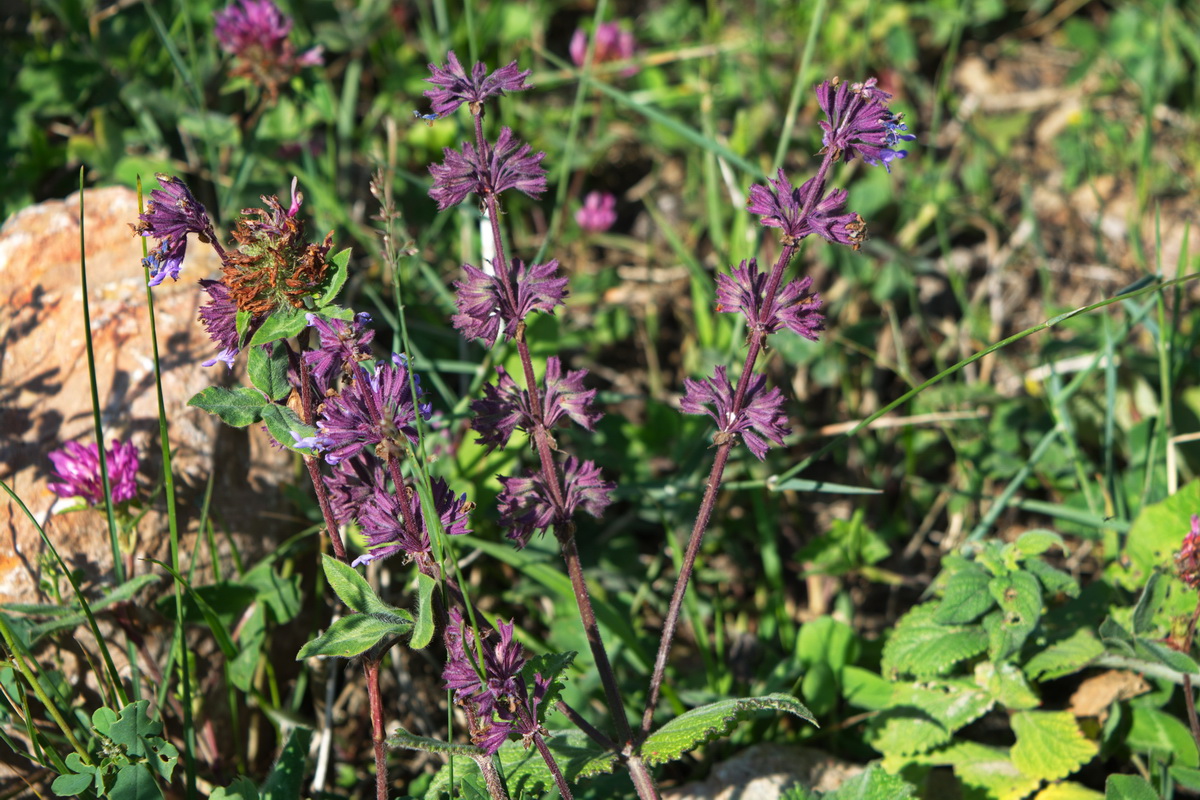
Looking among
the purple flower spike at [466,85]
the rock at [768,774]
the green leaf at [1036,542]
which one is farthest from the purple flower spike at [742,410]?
the rock at [768,774]

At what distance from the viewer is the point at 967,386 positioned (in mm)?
4117

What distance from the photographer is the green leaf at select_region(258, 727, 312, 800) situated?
2.37 m

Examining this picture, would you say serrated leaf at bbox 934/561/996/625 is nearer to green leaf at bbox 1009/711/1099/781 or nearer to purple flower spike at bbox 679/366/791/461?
green leaf at bbox 1009/711/1099/781

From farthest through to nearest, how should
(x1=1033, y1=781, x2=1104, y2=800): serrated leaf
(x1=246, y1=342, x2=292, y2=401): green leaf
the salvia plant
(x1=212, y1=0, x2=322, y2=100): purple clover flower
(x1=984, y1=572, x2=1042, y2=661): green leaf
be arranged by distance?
(x1=212, y1=0, x2=322, y2=100): purple clover flower → (x1=1033, y1=781, x2=1104, y2=800): serrated leaf → (x1=984, y1=572, x2=1042, y2=661): green leaf → (x1=246, y1=342, x2=292, y2=401): green leaf → the salvia plant

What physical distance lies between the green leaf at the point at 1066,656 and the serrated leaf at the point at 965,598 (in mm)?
222

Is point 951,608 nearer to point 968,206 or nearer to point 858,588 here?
point 858,588

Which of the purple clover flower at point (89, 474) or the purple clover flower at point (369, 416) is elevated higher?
the purple clover flower at point (369, 416)

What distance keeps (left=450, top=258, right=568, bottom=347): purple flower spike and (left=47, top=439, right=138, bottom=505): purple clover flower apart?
1.25 m

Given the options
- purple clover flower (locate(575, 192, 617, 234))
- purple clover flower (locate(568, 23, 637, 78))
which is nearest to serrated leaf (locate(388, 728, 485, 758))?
purple clover flower (locate(575, 192, 617, 234))

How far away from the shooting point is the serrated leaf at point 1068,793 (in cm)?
265

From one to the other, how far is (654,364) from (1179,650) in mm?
2255

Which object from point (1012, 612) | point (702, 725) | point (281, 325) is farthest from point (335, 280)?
point (1012, 612)

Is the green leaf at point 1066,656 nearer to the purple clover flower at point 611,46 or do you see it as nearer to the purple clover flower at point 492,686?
the purple clover flower at point 492,686

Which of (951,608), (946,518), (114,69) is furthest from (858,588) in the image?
(114,69)
